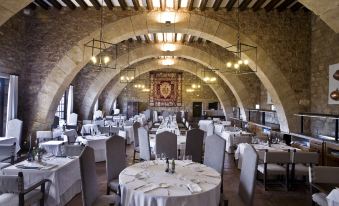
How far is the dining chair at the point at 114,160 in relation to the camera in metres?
4.14

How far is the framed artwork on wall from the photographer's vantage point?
303 inches

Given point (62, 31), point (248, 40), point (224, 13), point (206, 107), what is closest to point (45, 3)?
point (62, 31)

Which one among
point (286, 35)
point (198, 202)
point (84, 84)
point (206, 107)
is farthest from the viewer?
point (206, 107)

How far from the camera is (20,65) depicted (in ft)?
28.8

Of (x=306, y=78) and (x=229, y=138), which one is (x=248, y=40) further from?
(x=229, y=138)

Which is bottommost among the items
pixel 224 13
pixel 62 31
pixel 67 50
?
pixel 67 50

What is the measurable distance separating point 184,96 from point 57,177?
19237mm

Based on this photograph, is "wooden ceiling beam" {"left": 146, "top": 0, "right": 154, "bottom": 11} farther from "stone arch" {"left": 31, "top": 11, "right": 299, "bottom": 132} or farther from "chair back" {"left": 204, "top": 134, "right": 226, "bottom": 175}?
"chair back" {"left": 204, "top": 134, "right": 226, "bottom": 175}

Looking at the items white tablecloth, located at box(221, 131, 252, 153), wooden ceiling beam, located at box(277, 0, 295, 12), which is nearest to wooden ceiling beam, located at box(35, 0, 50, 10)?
white tablecloth, located at box(221, 131, 252, 153)

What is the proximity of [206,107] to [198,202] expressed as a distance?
20.2 meters

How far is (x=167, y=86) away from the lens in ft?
75.3

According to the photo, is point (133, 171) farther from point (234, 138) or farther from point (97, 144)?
point (234, 138)

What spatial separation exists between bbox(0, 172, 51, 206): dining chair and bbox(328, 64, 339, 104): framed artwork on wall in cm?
744

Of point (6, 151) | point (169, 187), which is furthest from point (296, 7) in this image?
point (6, 151)
